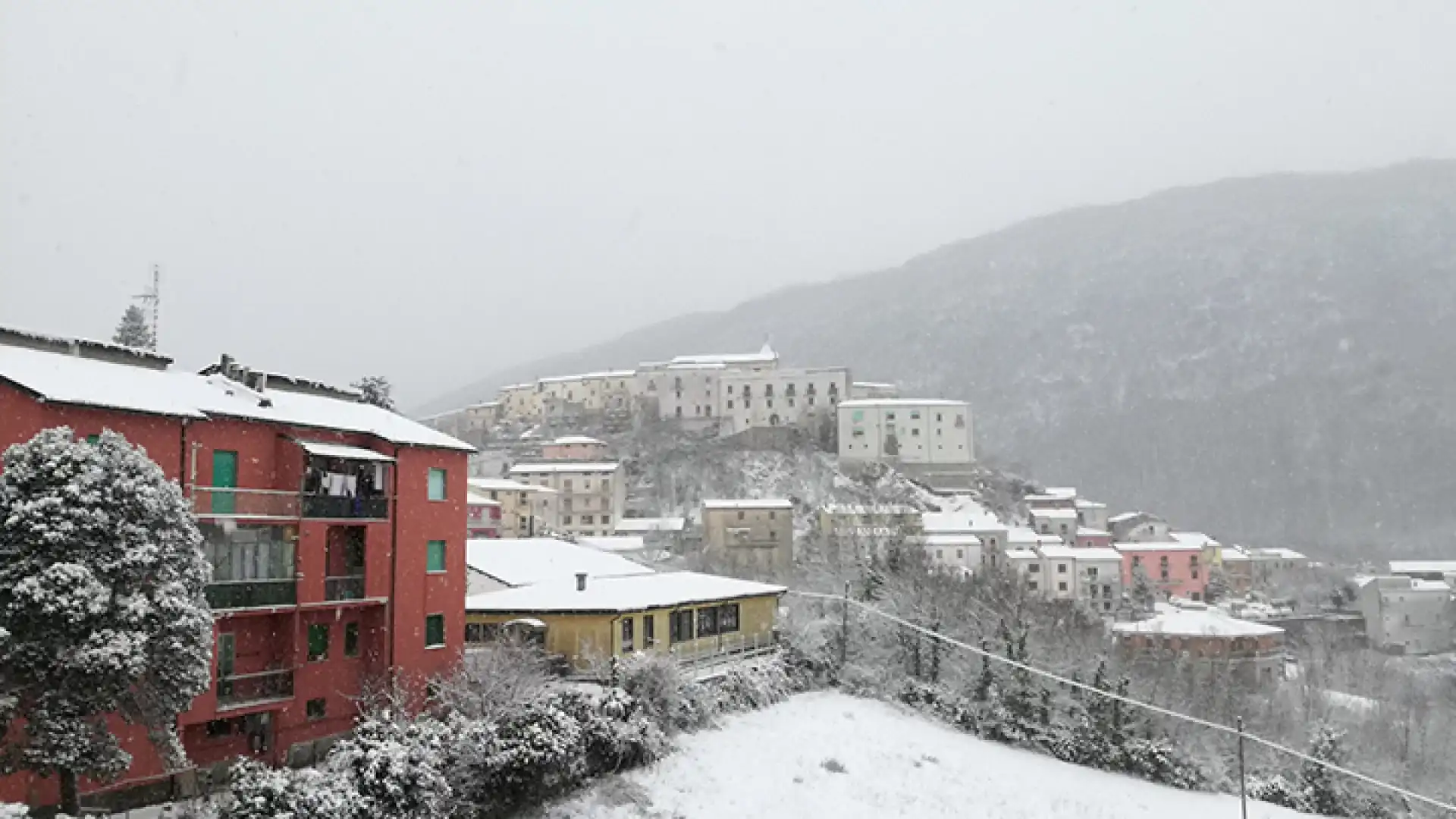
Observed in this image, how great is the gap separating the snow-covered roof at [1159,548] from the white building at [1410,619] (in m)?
14.9

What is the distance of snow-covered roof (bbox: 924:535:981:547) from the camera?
7994 cm

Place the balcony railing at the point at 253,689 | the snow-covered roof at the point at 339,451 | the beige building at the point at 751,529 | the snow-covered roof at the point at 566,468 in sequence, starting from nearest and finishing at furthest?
the balcony railing at the point at 253,689
the snow-covered roof at the point at 339,451
the beige building at the point at 751,529
the snow-covered roof at the point at 566,468

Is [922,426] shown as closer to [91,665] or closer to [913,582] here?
[913,582]

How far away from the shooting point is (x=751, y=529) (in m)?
75.2

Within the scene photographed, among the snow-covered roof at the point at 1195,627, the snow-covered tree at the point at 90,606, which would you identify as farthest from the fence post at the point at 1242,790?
the snow-covered roof at the point at 1195,627

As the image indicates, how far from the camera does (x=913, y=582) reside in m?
45.3

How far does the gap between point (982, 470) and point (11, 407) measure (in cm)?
10428

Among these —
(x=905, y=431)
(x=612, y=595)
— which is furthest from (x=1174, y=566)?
(x=612, y=595)

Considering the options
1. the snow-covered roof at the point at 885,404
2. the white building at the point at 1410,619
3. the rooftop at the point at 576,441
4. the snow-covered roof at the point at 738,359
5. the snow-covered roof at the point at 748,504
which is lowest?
the white building at the point at 1410,619

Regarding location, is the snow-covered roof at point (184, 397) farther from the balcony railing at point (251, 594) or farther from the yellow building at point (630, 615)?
the yellow building at point (630, 615)

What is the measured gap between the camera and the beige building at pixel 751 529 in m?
74.2

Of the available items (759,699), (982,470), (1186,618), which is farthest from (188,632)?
(982,470)

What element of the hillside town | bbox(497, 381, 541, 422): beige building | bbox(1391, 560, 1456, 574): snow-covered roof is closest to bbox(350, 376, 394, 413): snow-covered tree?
the hillside town

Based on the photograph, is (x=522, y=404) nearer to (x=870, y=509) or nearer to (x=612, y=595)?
(x=870, y=509)
